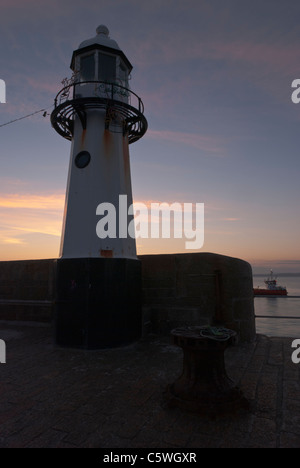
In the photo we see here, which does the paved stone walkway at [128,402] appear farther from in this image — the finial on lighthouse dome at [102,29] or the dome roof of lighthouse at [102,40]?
the finial on lighthouse dome at [102,29]

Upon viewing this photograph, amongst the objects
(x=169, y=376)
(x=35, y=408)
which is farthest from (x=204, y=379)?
(x=35, y=408)

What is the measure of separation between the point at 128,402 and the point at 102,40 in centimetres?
1029

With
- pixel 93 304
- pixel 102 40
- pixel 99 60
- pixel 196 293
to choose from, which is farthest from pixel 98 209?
pixel 102 40

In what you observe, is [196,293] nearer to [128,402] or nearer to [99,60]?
[128,402]

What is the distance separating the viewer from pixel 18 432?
353 cm

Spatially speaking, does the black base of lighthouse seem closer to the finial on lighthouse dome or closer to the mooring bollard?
the mooring bollard

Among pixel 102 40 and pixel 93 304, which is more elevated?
pixel 102 40

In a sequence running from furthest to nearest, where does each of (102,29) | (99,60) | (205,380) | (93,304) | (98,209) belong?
(102,29)
(99,60)
(98,209)
(93,304)
(205,380)

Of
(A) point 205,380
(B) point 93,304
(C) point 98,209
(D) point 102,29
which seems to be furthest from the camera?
(D) point 102,29

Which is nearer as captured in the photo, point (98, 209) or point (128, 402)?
point (128, 402)

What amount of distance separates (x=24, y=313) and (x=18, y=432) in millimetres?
7791

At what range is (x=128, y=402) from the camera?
4.36 m
